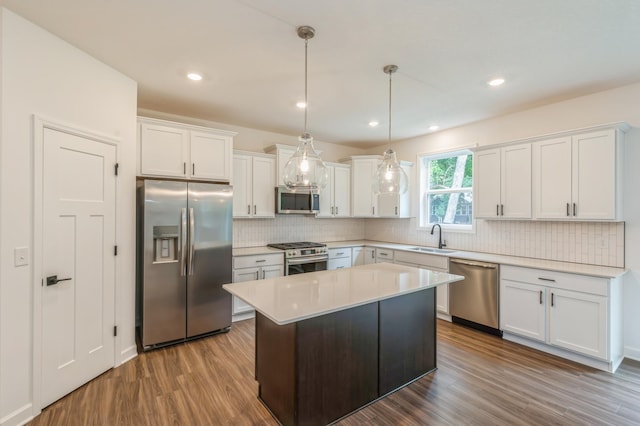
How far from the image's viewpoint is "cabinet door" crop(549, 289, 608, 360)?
281 centimetres

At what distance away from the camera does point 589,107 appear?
3318mm

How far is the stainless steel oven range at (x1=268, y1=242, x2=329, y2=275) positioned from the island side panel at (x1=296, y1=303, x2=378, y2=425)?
2185mm

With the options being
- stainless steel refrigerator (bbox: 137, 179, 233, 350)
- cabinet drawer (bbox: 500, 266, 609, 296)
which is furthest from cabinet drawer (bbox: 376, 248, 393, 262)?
stainless steel refrigerator (bbox: 137, 179, 233, 350)

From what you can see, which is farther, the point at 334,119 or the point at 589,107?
the point at 334,119

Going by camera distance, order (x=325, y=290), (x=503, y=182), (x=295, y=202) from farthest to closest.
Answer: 1. (x=295, y=202)
2. (x=503, y=182)
3. (x=325, y=290)

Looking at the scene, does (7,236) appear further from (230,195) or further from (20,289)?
(230,195)

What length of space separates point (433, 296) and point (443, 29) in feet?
7.40

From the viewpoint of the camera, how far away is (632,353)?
3.05 m

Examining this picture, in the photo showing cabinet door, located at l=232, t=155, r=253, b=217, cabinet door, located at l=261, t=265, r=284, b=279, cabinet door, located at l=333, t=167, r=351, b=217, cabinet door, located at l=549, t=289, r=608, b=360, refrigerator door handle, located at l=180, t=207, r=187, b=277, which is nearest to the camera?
cabinet door, located at l=549, t=289, r=608, b=360

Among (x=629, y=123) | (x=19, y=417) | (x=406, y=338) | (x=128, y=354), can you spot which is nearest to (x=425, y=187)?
(x=629, y=123)

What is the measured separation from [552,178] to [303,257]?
327cm

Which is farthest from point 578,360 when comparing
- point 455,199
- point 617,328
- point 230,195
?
point 230,195

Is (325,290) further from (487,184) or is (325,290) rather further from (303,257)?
(487,184)

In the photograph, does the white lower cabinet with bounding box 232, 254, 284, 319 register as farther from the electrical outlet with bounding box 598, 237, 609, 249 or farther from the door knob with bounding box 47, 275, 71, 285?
the electrical outlet with bounding box 598, 237, 609, 249
